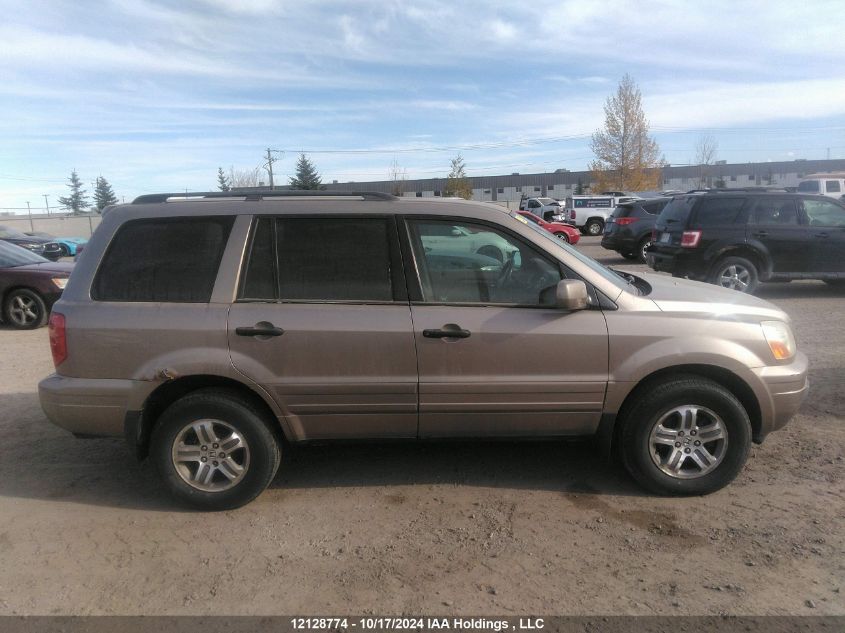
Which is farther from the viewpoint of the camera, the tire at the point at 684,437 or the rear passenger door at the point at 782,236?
the rear passenger door at the point at 782,236

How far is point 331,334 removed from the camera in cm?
368

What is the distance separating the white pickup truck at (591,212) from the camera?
1154 inches

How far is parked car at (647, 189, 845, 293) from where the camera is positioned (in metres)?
10.7

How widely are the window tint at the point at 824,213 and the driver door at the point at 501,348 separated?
9.04 meters

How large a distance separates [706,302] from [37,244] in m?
22.9

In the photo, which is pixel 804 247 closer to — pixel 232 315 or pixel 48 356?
pixel 232 315

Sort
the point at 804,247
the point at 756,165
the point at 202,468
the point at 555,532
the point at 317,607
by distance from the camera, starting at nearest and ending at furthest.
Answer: the point at 317,607 → the point at 555,532 → the point at 202,468 → the point at 804,247 → the point at 756,165

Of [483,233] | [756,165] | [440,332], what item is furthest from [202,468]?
[756,165]

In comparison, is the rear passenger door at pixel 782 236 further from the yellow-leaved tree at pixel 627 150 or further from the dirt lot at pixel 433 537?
the yellow-leaved tree at pixel 627 150

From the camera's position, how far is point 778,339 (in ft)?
12.7

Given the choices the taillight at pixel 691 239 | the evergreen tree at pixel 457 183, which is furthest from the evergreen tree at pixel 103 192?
the taillight at pixel 691 239

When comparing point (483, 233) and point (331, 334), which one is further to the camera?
point (483, 233)

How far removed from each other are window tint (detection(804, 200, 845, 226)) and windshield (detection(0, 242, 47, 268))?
12.7 m

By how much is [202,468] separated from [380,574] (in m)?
1.32
